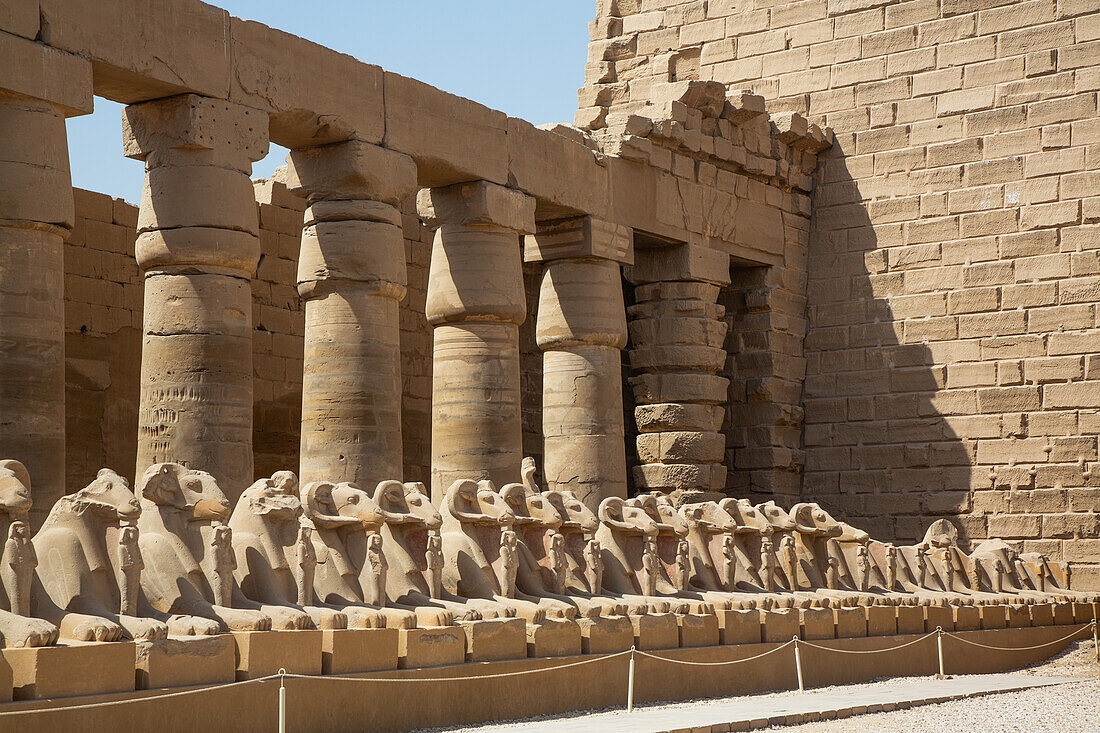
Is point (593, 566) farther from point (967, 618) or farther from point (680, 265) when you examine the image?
point (680, 265)

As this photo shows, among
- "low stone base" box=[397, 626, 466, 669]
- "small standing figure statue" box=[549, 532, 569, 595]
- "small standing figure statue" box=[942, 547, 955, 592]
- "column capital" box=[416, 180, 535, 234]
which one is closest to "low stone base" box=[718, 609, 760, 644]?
"small standing figure statue" box=[549, 532, 569, 595]

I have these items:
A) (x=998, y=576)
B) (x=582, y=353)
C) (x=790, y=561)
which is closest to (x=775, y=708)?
(x=790, y=561)

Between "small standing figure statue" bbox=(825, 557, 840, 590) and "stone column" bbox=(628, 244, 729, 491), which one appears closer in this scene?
"small standing figure statue" bbox=(825, 557, 840, 590)

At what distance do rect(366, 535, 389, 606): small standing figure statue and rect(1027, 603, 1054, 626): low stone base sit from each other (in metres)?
8.69

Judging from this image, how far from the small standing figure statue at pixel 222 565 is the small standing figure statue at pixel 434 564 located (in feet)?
5.32

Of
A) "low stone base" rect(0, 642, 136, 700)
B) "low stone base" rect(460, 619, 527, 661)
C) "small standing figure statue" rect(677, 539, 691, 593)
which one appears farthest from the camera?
"small standing figure statue" rect(677, 539, 691, 593)

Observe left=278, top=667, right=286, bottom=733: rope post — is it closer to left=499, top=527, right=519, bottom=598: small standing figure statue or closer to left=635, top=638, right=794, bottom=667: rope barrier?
left=499, top=527, right=519, bottom=598: small standing figure statue

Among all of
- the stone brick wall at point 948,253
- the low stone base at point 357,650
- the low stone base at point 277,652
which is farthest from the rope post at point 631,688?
the stone brick wall at point 948,253

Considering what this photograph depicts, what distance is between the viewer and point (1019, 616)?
49.8 feet

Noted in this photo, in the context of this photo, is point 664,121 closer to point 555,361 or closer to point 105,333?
point 555,361

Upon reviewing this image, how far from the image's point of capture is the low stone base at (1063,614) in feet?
52.3

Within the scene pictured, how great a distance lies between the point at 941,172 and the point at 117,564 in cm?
1326

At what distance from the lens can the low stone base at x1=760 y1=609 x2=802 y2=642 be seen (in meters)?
11.8

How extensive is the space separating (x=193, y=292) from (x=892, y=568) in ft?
24.9
